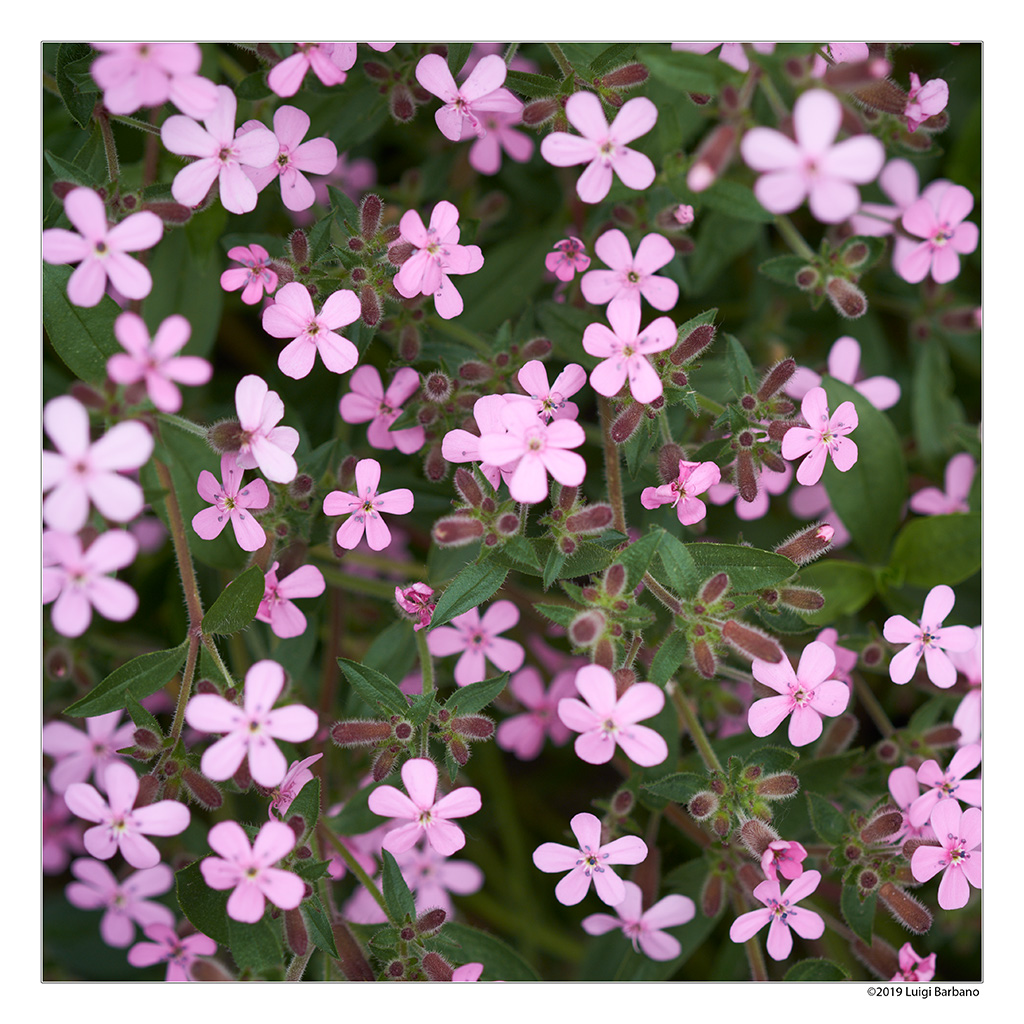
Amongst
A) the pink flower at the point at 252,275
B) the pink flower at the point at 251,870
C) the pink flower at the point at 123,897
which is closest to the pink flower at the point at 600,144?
the pink flower at the point at 252,275

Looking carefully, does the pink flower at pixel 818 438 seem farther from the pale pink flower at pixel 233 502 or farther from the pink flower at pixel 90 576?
the pink flower at pixel 90 576

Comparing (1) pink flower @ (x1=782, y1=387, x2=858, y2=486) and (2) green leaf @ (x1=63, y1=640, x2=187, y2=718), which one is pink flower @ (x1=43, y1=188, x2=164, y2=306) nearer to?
(2) green leaf @ (x1=63, y1=640, x2=187, y2=718)

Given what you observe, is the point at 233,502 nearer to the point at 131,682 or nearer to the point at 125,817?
the point at 131,682

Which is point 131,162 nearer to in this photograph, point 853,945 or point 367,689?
point 367,689

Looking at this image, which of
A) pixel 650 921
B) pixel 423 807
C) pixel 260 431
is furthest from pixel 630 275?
pixel 650 921

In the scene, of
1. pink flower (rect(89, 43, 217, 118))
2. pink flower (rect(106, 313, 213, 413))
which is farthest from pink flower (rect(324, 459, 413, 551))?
pink flower (rect(89, 43, 217, 118))
